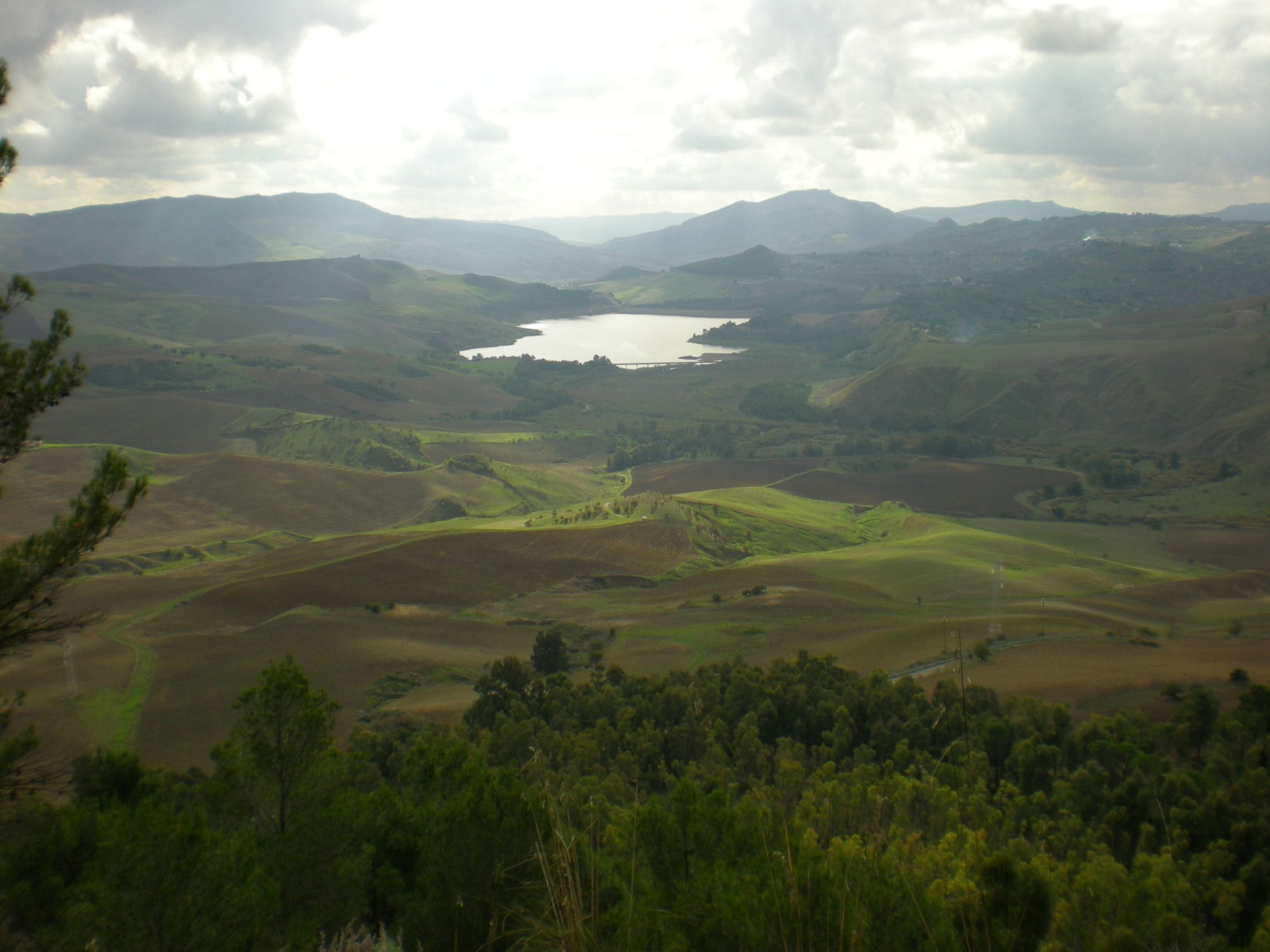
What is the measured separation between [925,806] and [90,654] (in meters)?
45.9

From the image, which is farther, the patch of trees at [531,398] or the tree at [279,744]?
the patch of trees at [531,398]

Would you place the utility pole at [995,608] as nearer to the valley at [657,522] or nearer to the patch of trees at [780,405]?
the valley at [657,522]

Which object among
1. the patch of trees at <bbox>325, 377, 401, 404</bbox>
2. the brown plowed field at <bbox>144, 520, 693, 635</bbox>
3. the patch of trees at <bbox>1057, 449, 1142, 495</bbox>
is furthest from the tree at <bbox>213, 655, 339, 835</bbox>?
the patch of trees at <bbox>325, 377, 401, 404</bbox>

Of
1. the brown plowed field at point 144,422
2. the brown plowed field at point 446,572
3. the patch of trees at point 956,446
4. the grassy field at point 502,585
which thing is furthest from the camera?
the patch of trees at point 956,446

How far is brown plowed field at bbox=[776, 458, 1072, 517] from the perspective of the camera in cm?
11469

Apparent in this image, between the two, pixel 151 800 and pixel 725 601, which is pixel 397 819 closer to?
pixel 151 800

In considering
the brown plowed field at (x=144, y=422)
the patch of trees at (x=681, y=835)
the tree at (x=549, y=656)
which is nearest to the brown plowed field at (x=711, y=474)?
the brown plowed field at (x=144, y=422)

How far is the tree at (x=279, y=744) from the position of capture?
64.9 feet

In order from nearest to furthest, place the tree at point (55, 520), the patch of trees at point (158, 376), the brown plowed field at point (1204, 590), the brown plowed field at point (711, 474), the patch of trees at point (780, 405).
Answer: the tree at point (55, 520) < the brown plowed field at point (1204, 590) < the brown plowed field at point (711, 474) < the patch of trees at point (158, 376) < the patch of trees at point (780, 405)

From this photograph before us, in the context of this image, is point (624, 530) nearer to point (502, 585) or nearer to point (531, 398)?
point (502, 585)

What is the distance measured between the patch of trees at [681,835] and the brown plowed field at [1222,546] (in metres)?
57.2

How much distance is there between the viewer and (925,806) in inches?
1106

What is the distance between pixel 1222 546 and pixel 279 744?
98.6 m

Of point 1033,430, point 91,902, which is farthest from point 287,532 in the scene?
point 1033,430
